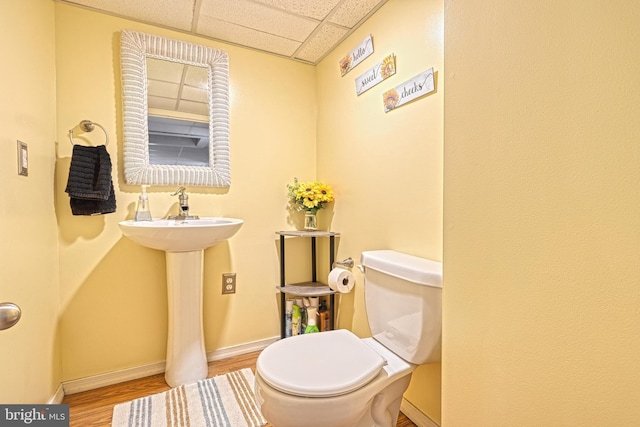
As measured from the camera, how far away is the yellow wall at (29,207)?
3.26ft

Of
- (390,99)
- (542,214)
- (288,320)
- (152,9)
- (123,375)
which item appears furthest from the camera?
(288,320)

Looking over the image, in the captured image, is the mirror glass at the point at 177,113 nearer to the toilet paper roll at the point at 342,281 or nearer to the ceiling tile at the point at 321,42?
the ceiling tile at the point at 321,42

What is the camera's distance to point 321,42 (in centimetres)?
183

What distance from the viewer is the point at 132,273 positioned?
1.66 meters

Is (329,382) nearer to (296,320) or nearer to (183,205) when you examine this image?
(296,320)

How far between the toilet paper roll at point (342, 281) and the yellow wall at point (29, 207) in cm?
126

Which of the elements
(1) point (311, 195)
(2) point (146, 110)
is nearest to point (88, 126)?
(2) point (146, 110)

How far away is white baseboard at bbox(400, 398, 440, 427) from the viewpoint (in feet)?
4.16

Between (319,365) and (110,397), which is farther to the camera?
(110,397)

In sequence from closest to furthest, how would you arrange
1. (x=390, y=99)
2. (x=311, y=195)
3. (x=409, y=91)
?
(x=409, y=91)
(x=390, y=99)
(x=311, y=195)

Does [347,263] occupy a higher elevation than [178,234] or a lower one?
lower

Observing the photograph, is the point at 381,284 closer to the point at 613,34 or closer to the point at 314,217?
the point at 314,217

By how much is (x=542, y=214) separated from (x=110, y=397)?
197 cm
